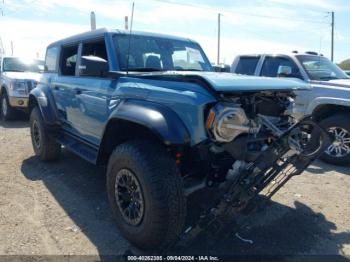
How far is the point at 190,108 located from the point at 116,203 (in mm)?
1261

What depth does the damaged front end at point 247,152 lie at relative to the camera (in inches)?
112

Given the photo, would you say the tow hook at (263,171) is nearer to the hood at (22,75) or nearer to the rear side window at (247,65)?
the rear side window at (247,65)

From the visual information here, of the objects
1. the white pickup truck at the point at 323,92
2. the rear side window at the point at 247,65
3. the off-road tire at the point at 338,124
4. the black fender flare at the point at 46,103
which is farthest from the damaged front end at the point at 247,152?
the rear side window at the point at 247,65

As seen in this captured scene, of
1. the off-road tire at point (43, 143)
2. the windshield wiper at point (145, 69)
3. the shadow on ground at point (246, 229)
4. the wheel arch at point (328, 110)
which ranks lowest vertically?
the shadow on ground at point (246, 229)

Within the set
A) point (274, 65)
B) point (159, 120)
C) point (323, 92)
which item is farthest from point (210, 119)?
point (274, 65)

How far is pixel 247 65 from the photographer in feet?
25.0

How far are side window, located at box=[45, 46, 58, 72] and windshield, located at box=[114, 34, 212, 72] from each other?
2055mm

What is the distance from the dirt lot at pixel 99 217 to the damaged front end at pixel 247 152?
25.0 inches

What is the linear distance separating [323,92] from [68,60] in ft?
13.6

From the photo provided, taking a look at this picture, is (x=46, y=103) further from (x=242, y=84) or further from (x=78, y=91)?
Result: (x=242, y=84)

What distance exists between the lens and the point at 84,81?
453 cm

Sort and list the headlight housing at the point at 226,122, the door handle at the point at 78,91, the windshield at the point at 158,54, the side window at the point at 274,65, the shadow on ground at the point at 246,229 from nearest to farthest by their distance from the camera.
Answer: the headlight housing at the point at 226,122
the shadow on ground at the point at 246,229
the windshield at the point at 158,54
the door handle at the point at 78,91
the side window at the point at 274,65

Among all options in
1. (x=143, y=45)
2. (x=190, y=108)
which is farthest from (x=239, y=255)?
(x=143, y=45)

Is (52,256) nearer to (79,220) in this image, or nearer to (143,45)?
(79,220)
